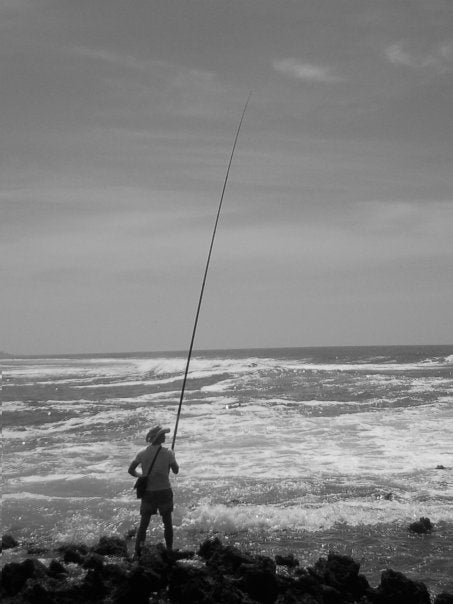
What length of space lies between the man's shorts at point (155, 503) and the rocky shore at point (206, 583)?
1.86ft

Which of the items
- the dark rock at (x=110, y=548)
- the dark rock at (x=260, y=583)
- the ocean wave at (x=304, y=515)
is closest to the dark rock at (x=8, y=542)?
the dark rock at (x=110, y=548)

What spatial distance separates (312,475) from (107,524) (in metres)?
4.08

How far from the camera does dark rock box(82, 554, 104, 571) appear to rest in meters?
5.33

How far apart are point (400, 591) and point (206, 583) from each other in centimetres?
174

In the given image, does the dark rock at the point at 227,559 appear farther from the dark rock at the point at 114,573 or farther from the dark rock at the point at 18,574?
the dark rock at the point at 18,574

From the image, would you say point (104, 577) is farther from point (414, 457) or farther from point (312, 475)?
point (414, 457)

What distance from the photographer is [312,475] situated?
9891mm

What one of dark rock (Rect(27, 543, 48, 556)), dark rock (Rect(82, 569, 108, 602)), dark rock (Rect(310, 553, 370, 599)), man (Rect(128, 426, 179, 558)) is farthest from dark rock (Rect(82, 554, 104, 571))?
dark rock (Rect(310, 553, 370, 599))

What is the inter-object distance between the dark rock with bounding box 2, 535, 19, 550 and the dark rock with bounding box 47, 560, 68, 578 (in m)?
1.21

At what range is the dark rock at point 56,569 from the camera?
17.6 ft

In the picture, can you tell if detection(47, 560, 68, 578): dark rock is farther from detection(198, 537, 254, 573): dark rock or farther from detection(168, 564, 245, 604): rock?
detection(198, 537, 254, 573): dark rock

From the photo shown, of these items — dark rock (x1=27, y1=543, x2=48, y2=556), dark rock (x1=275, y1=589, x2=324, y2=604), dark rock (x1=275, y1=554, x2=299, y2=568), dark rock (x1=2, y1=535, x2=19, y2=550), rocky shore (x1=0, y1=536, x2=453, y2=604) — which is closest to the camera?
dark rock (x1=275, y1=589, x2=324, y2=604)

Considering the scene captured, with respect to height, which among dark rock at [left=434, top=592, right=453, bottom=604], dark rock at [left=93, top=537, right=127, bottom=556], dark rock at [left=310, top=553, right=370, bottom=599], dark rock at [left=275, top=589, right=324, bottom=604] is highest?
dark rock at [left=434, top=592, right=453, bottom=604]

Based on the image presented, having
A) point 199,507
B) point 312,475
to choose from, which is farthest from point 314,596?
point 312,475
